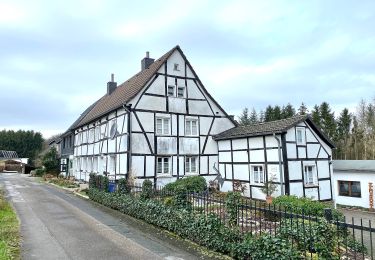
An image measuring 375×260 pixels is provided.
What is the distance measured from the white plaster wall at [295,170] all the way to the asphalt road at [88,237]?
994 cm

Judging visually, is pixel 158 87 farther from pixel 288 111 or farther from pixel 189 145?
pixel 288 111

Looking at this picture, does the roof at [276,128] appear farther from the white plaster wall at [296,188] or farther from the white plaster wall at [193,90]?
the white plaster wall at [193,90]

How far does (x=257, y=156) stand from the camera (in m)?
19.0

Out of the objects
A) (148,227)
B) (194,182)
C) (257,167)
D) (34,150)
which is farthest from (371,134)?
(34,150)

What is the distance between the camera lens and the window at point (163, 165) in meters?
21.1

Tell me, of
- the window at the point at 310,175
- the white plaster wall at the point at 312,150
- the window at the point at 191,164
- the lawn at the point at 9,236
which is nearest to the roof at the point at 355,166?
the white plaster wall at the point at 312,150

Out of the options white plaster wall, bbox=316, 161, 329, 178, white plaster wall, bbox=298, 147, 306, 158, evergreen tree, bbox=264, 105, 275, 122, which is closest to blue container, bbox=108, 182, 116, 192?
white plaster wall, bbox=298, 147, 306, 158

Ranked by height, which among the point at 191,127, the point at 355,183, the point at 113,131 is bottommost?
the point at 355,183

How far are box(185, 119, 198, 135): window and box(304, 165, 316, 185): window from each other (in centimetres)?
785

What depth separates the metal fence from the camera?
5.62 meters

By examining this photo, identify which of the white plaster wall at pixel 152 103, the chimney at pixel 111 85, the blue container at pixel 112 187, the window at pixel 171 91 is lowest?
the blue container at pixel 112 187

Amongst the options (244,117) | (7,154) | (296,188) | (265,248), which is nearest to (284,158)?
(296,188)

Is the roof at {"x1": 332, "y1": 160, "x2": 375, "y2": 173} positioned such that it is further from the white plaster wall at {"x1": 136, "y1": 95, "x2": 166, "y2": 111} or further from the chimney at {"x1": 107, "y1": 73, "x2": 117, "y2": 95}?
the chimney at {"x1": 107, "y1": 73, "x2": 117, "y2": 95}

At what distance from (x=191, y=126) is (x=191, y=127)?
0.07m
